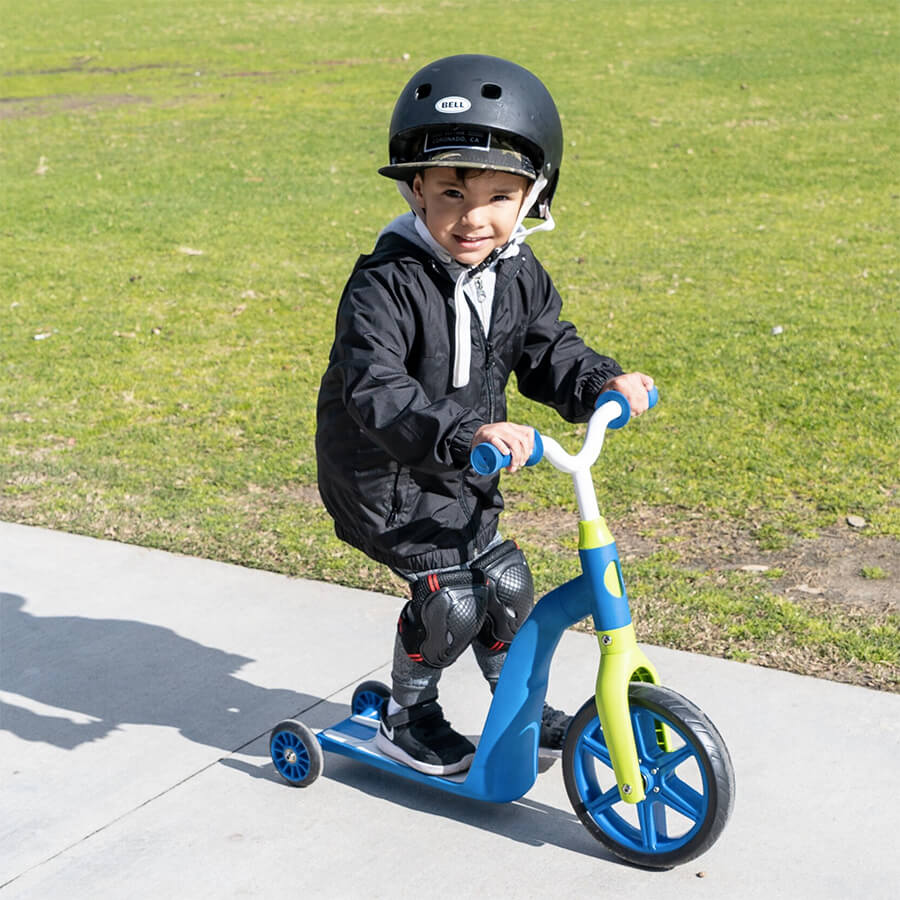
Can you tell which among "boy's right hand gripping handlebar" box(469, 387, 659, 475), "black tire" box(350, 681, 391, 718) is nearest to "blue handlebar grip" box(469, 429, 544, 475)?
"boy's right hand gripping handlebar" box(469, 387, 659, 475)

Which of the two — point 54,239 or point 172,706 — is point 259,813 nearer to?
point 172,706

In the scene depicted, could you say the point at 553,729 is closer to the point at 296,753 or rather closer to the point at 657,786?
the point at 657,786

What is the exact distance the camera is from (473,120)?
294 cm

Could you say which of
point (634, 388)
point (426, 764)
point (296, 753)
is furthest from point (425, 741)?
point (634, 388)

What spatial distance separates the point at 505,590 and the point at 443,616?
0.68 feet

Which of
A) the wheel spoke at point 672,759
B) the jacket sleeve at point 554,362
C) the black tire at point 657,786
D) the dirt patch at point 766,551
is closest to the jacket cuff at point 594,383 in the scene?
the jacket sleeve at point 554,362

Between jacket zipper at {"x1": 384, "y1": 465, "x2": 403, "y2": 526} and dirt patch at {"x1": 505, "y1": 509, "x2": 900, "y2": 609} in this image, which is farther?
dirt patch at {"x1": 505, "y1": 509, "x2": 900, "y2": 609}

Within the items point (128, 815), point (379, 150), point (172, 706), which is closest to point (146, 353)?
point (172, 706)

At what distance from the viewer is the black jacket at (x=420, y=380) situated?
119 inches

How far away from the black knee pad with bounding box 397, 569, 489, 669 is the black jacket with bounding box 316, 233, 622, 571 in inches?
2.0

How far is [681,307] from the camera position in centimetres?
812

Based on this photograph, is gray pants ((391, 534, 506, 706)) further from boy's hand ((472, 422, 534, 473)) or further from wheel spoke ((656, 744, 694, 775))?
boy's hand ((472, 422, 534, 473))

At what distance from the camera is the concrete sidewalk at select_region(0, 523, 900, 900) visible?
2.96 m

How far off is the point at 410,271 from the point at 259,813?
1.33 m
